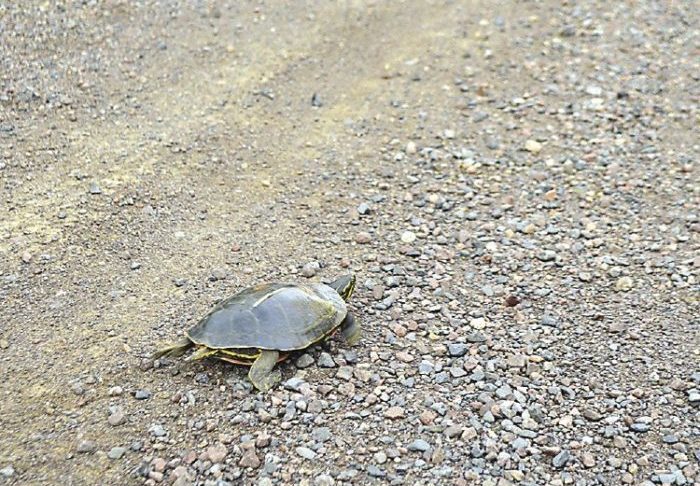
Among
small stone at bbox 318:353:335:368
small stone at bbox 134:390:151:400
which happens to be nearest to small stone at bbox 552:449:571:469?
small stone at bbox 318:353:335:368

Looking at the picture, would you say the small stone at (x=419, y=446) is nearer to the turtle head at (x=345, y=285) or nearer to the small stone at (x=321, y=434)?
the small stone at (x=321, y=434)

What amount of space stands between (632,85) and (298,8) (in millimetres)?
3834

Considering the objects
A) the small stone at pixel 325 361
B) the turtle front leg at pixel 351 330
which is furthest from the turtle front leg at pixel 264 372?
the turtle front leg at pixel 351 330

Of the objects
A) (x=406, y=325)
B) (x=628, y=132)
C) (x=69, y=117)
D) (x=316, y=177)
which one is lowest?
(x=628, y=132)

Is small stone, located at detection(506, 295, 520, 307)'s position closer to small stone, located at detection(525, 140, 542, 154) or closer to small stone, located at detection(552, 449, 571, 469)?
small stone, located at detection(552, 449, 571, 469)

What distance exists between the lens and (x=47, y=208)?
21.9 feet

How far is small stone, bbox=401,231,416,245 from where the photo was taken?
667 centimetres

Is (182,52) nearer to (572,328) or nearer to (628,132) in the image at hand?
(628,132)

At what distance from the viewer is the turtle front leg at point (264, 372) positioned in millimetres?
5098

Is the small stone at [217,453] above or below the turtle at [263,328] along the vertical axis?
below

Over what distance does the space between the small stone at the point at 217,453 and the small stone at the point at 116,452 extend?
0.47 metres

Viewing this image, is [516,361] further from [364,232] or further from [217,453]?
[217,453]

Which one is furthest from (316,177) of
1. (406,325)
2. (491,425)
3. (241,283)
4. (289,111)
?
(491,425)

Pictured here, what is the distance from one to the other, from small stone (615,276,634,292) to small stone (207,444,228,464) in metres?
3.15
